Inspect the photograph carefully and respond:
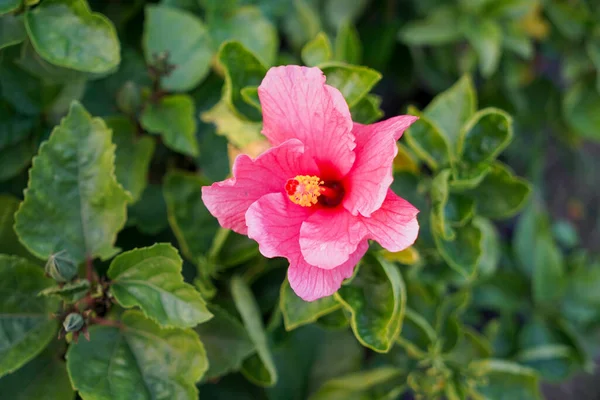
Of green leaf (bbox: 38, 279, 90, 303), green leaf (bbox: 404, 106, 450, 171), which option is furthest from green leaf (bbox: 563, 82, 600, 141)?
green leaf (bbox: 38, 279, 90, 303)

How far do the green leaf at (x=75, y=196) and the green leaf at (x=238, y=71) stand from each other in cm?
22

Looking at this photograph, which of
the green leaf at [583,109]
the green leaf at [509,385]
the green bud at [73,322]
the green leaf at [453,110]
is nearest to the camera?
the green bud at [73,322]

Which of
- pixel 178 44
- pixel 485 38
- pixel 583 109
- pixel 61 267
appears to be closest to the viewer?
pixel 61 267

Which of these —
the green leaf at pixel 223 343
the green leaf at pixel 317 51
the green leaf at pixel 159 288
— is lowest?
the green leaf at pixel 223 343

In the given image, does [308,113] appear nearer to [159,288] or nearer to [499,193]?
[159,288]

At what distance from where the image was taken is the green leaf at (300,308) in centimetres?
92

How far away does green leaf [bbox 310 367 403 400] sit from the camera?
1.24 metres

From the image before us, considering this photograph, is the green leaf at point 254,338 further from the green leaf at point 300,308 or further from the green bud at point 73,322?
the green bud at point 73,322

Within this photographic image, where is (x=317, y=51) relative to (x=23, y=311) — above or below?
above

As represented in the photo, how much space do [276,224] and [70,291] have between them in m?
0.35

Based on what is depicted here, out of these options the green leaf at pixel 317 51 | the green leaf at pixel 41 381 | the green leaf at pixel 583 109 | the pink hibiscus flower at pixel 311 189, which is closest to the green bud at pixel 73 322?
the green leaf at pixel 41 381

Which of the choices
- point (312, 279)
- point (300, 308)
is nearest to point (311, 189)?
point (312, 279)

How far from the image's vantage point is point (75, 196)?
0.96 m

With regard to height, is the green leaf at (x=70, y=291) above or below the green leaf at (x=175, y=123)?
below
